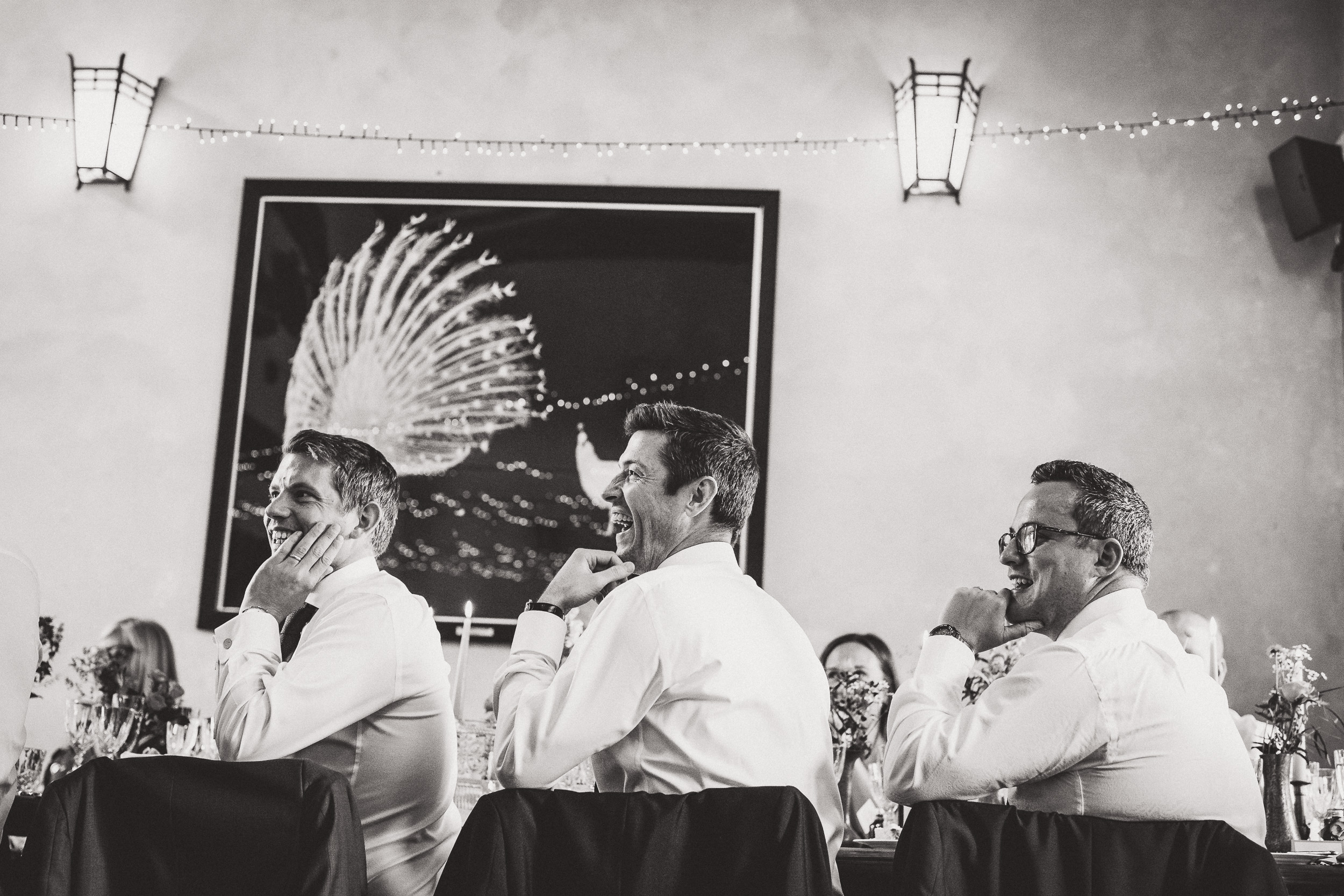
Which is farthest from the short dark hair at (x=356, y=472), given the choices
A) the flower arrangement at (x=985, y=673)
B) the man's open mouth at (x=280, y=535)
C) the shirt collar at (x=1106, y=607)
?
the flower arrangement at (x=985, y=673)

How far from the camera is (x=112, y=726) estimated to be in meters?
2.98

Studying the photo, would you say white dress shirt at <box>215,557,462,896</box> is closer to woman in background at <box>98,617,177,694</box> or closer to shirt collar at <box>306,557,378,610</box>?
shirt collar at <box>306,557,378,610</box>

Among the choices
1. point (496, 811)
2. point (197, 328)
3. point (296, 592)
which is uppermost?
point (197, 328)

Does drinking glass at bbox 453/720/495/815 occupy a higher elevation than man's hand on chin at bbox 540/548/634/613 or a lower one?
lower

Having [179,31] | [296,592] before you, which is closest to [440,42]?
[179,31]

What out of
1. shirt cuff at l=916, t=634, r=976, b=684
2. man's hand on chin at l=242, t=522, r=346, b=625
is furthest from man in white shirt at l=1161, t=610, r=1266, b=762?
man's hand on chin at l=242, t=522, r=346, b=625

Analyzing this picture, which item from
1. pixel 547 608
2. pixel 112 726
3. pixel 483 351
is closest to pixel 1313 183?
pixel 483 351

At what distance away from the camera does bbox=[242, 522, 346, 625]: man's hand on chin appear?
2.30 meters

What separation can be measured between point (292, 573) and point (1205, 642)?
292 centimetres

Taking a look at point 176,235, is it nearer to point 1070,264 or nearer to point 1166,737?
point 1070,264

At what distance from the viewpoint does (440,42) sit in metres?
5.06

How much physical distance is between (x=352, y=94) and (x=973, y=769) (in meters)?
3.99

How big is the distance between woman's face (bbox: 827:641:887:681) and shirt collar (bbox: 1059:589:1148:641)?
2091 millimetres

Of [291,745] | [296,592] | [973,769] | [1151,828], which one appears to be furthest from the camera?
[296,592]
